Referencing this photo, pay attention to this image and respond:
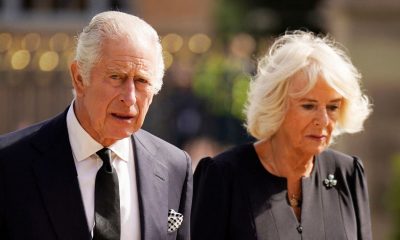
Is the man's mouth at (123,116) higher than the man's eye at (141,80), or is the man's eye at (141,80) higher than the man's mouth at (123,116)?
the man's eye at (141,80)

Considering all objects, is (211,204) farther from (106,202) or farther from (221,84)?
(221,84)

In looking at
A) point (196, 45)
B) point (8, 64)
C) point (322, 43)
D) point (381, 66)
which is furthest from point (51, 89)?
point (322, 43)

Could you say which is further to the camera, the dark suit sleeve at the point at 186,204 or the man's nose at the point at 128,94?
the dark suit sleeve at the point at 186,204

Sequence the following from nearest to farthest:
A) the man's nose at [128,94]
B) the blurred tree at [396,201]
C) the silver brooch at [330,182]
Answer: the man's nose at [128,94], the silver brooch at [330,182], the blurred tree at [396,201]

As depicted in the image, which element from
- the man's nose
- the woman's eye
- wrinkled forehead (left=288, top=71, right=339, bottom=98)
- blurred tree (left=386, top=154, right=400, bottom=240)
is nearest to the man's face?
the man's nose

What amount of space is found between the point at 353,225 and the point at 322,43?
0.82 metres

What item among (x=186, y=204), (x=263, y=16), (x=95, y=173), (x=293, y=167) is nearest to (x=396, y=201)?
(x=293, y=167)

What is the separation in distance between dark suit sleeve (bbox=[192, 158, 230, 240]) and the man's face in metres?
0.91

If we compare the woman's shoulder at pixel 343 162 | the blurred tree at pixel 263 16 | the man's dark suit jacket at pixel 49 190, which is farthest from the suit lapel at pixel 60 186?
the blurred tree at pixel 263 16

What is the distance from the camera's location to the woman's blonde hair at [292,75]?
16.9 ft

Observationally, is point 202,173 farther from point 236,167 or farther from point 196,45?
point 196,45

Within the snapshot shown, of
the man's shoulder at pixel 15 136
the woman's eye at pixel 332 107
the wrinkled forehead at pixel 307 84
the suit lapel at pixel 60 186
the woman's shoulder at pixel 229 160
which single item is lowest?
the woman's shoulder at pixel 229 160

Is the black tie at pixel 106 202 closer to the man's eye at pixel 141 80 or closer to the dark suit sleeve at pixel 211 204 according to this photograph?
the man's eye at pixel 141 80

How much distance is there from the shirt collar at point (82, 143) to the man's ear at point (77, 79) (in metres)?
0.11
